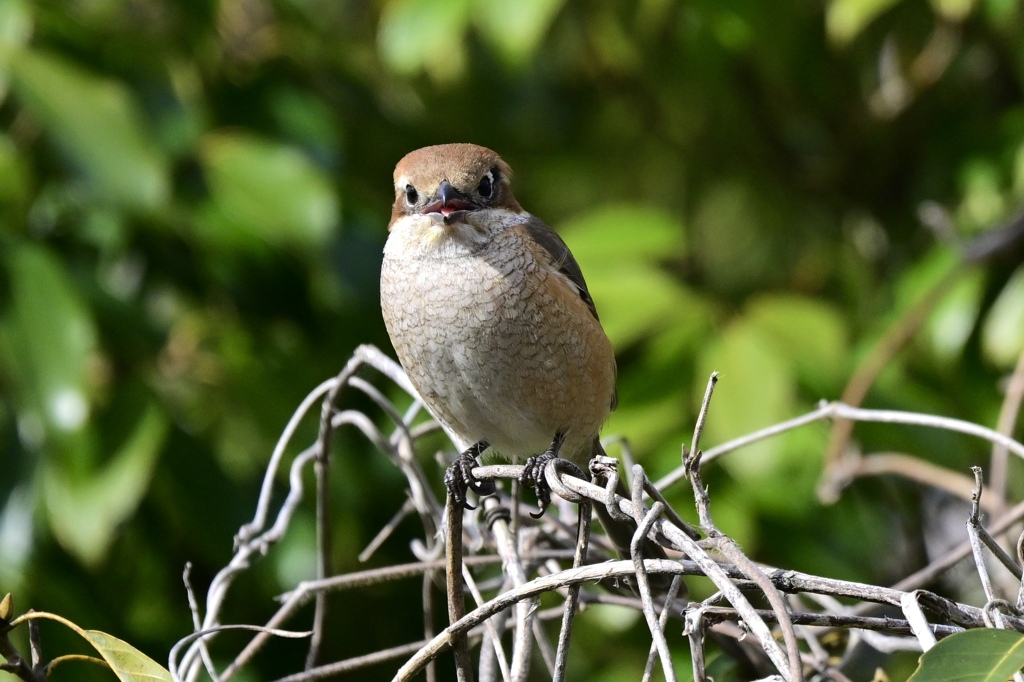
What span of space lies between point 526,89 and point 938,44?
5.71ft

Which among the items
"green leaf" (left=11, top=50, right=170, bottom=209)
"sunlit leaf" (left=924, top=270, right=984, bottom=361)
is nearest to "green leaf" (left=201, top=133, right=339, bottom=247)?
"green leaf" (left=11, top=50, right=170, bottom=209)

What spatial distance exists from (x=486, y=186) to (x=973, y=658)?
1914mm

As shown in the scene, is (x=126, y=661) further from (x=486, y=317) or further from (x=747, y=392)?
(x=747, y=392)

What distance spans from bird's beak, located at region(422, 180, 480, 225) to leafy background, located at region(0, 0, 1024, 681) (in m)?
0.67

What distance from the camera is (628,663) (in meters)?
3.64

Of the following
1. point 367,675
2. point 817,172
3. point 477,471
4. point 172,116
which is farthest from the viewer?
point 817,172

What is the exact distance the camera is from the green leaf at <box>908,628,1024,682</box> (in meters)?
1.25

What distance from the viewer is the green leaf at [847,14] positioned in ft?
11.1

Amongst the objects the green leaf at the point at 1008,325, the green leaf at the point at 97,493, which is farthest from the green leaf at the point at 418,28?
the green leaf at the point at 1008,325

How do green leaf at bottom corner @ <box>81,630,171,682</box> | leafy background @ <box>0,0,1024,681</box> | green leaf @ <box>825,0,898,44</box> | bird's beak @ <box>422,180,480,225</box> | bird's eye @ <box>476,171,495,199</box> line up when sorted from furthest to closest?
green leaf @ <box>825,0,898,44</box>
leafy background @ <box>0,0,1024,681</box>
bird's eye @ <box>476,171,495,199</box>
bird's beak @ <box>422,180,480,225</box>
green leaf at bottom corner @ <box>81,630,171,682</box>

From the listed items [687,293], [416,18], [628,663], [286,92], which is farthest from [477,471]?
[286,92]

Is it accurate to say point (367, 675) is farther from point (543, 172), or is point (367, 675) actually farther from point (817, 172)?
point (817, 172)

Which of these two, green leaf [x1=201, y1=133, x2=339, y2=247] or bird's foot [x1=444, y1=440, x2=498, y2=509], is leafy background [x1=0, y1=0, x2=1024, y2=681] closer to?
green leaf [x1=201, y1=133, x2=339, y2=247]

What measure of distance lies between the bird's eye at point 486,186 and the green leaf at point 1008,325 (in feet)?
5.46
